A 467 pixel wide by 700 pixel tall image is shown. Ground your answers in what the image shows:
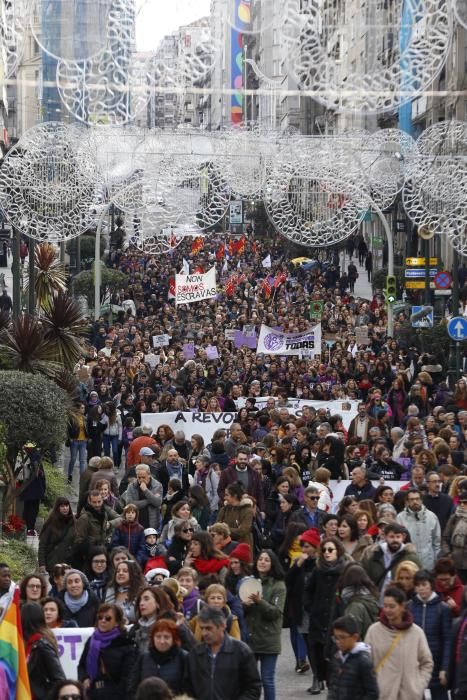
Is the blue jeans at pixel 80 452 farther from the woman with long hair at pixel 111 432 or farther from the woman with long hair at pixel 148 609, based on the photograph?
the woman with long hair at pixel 148 609

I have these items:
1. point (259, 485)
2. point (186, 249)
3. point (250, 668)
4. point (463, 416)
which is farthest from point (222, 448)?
point (186, 249)

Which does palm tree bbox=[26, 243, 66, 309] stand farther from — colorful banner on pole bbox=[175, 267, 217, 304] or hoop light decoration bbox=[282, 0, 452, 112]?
hoop light decoration bbox=[282, 0, 452, 112]

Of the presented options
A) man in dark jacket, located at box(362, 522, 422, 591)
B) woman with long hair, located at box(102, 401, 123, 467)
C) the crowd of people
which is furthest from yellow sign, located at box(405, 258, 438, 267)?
man in dark jacket, located at box(362, 522, 422, 591)

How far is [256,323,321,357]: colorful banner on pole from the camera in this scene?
29.8 meters

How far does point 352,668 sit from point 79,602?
92.6 inches

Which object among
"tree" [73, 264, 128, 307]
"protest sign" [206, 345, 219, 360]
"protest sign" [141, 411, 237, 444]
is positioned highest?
"protest sign" [141, 411, 237, 444]

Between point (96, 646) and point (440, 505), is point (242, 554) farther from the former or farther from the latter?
point (440, 505)

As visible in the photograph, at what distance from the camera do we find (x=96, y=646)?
9906 millimetres

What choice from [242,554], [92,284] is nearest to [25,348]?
[242,554]

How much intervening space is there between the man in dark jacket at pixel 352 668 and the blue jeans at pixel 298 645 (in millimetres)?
3582

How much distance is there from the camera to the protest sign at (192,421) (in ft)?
72.5

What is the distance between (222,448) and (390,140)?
19.3 m

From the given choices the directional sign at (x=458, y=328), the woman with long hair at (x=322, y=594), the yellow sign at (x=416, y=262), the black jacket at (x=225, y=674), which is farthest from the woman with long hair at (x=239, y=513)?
the yellow sign at (x=416, y=262)

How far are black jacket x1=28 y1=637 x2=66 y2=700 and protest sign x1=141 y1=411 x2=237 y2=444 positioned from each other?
479 inches
